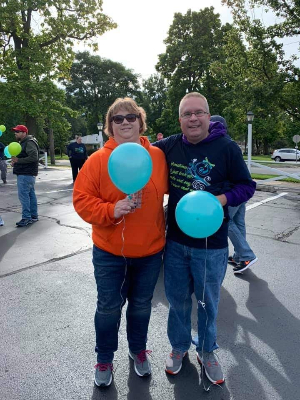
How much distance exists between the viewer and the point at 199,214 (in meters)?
1.92

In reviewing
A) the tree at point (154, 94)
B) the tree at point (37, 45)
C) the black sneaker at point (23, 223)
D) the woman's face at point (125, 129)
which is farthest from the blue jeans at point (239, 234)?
the tree at point (154, 94)

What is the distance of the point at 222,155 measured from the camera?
7.11 feet

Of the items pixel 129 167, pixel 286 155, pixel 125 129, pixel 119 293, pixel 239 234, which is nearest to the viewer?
pixel 129 167

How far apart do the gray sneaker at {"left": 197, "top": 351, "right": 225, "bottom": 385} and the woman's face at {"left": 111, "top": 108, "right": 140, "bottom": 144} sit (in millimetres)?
1665

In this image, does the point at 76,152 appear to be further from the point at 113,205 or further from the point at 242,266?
the point at 113,205

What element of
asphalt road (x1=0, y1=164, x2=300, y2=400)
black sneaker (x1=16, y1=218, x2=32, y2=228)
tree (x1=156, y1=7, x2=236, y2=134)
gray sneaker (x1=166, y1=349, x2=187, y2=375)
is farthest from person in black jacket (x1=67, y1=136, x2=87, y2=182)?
tree (x1=156, y1=7, x2=236, y2=134)

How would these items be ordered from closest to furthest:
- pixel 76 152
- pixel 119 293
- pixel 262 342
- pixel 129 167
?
pixel 129 167 → pixel 119 293 → pixel 262 342 → pixel 76 152

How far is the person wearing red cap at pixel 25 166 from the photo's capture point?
6.44 meters

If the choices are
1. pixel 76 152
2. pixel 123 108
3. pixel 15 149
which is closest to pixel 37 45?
pixel 76 152

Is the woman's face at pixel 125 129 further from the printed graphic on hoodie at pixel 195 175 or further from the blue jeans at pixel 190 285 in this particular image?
the blue jeans at pixel 190 285

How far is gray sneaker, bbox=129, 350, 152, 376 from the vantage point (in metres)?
2.42

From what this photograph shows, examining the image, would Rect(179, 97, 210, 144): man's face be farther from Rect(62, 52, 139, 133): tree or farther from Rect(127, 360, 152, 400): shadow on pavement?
Rect(62, 52, 139, 133): tree

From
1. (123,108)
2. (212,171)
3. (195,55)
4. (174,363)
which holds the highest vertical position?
(195,55)

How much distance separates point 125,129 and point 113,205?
0.52 meters
